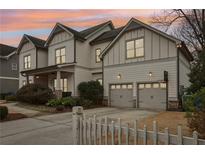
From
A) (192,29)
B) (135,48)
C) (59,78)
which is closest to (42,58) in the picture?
(59,78)

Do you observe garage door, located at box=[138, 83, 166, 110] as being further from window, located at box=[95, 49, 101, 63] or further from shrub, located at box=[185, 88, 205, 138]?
shrub, located at box=[185, 88, 205, 138]

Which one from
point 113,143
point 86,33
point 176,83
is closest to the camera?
point 113,143

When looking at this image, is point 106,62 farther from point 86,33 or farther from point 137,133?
point 137,133

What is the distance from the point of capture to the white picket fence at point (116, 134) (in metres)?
2.79

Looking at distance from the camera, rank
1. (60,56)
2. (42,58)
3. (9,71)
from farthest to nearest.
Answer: (9,71) → (42,58) → (60,56)

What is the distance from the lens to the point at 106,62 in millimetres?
14750

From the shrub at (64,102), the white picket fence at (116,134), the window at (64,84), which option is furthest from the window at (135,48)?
the white picket fence at (116,134)

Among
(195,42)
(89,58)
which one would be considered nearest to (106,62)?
(89,58)

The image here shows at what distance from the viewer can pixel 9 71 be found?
23125 millimetres

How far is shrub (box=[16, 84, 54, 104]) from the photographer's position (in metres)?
14.1

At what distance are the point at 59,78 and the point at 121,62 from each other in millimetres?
4232

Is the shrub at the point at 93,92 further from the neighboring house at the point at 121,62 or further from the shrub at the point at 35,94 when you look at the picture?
the shrub at the point at 35,94

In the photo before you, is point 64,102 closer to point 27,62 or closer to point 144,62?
point 144,62
